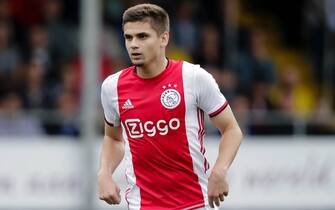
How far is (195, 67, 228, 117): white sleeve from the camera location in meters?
7.38

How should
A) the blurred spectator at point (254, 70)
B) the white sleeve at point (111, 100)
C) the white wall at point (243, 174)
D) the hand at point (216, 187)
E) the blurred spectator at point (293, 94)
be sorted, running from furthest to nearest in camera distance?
the blurred spectator at point (293, 94) < the blurred spectator at point (254, 70) < the white wall at point (243, 174) < the white sleeve at point (111, 100) < the hand at point (216, 187)

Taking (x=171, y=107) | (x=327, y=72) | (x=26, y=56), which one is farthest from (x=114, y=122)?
(x=327, y=72)

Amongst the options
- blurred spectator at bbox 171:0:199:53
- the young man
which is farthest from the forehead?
blurred spectator at bbox 171:0:199:53

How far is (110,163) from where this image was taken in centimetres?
766

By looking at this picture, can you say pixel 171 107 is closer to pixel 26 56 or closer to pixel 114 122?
pixel 114 122

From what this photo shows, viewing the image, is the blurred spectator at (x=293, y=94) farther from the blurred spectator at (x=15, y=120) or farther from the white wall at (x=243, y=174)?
the blurred spectator at (x=15, y=120)

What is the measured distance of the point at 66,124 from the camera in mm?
15227

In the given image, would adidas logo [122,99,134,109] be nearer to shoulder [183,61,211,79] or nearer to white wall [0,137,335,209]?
shoulder [183,61,211,79]

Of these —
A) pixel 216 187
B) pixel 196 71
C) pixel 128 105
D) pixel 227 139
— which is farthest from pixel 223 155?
pixel 128 105

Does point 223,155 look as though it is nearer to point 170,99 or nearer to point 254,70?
point 170,99

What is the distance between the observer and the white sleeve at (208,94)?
7375 millimetres

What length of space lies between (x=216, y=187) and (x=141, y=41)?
1.01 m

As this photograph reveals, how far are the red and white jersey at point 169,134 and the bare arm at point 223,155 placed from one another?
8 centimetres

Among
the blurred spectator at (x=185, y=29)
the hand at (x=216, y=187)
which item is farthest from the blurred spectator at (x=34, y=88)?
the hand at (x=216, y=187)
